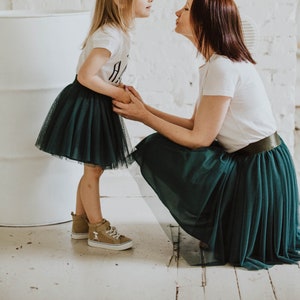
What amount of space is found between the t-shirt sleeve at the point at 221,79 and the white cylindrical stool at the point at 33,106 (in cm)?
51

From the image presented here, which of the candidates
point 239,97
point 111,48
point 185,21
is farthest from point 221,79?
point 111,48

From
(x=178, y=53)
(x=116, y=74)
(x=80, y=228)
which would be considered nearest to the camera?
(x=116, y=74)

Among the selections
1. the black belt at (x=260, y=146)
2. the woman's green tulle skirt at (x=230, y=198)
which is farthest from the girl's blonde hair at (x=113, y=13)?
the black belt at (x=260, y=146)

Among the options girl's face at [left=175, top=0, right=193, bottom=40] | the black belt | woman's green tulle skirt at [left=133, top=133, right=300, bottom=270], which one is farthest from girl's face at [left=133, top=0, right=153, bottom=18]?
the black belt

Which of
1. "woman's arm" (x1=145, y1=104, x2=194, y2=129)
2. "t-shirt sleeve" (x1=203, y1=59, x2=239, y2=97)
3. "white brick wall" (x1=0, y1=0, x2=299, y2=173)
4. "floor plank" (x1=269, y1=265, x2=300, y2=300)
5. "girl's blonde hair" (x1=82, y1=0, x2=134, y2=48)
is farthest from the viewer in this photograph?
"white brick wall" (x1=0, y1=0, x2=299, y2=173)

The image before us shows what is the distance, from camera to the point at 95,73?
6.73 feet

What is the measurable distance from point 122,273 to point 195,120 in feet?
1.57

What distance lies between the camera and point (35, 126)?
7.47 ft

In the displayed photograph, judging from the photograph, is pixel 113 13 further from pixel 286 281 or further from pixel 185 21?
pixel 286 281

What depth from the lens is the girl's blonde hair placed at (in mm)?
2072

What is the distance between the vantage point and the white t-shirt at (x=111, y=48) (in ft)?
6.67

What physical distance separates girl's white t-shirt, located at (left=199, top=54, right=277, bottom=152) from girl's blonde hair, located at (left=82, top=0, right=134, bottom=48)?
0.27 metres

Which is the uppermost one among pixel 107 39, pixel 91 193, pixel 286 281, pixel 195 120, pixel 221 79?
pixel 107 39

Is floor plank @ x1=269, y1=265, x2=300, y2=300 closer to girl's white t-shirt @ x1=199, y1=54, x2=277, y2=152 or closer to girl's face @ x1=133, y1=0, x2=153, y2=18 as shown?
girl's white t-shirt @ x1=199, y1=54, x2=277, y2=152
